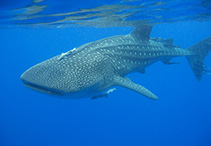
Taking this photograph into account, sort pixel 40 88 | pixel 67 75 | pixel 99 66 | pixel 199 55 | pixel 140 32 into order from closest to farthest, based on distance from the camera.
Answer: pixel 40 88 → pixel 67 75 → pixel 99 66 → pixel 140 32 → pixel 199 55

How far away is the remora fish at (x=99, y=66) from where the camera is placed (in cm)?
344

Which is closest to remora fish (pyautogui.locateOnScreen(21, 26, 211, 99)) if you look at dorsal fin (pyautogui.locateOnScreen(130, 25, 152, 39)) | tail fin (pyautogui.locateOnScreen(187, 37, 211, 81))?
dorsal fin (pyautogui.locateOnScreen(130, 25, 152, 39))

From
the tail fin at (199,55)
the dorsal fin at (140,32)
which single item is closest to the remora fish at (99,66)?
the dorsal fin at (140,32)

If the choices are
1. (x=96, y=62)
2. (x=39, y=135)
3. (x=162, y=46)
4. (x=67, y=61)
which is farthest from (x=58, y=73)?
(x=39, y=135)

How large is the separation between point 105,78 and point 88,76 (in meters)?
0.73

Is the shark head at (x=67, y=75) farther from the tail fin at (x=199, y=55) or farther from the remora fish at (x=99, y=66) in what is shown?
the tail fin at (x=199, y=55)

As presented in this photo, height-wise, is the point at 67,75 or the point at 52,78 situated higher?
the point at 67,75

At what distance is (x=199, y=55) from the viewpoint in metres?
9.02

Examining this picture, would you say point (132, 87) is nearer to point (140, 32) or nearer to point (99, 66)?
point (99, 66)

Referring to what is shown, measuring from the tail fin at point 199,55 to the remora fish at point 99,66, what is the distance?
43.7 inches

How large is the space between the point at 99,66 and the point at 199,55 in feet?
23.0

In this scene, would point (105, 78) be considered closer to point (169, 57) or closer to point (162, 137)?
point (169, 57)

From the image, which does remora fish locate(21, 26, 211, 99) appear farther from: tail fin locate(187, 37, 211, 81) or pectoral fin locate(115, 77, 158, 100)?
tail fin locate(187, 37, 211, 81)

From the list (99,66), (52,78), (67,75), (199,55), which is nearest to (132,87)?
(99,66)
